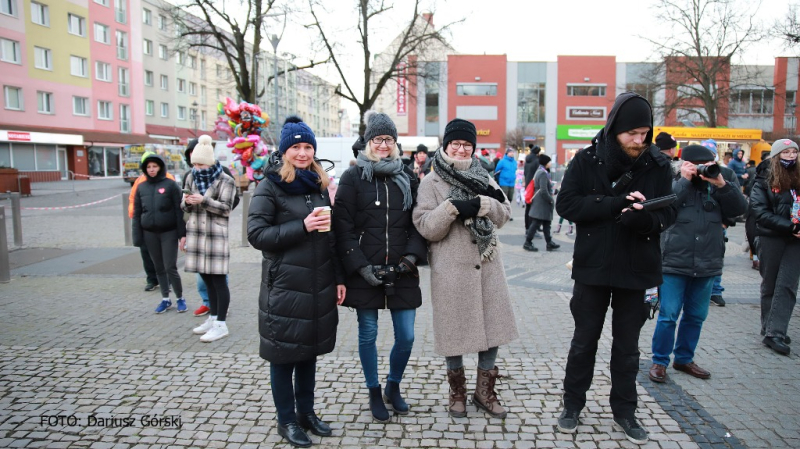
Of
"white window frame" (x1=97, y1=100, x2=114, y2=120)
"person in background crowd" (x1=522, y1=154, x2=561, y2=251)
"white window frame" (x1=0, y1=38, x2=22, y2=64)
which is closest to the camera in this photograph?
"person in background crowd" (x1=522, y1=154, x2=561, y2=251)

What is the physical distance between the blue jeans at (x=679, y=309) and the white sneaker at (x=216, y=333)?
12.9 feet

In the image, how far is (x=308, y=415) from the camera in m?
3.44

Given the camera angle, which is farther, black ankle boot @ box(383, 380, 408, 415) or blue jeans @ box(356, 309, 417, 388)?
black ankle boot @ box(383, 380, 408, 415)

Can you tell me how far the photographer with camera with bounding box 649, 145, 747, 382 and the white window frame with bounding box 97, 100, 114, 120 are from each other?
149 ft

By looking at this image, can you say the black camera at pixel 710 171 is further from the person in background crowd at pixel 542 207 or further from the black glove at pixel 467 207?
the person in background crowd at pixel 542 207

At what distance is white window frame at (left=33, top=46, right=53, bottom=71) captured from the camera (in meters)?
35.5

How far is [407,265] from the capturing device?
3.48m

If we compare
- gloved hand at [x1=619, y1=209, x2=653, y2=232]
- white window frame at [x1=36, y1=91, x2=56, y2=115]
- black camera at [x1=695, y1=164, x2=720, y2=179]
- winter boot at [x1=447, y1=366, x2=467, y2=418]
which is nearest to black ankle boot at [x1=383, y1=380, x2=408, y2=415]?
winter boot at [x1=447, y1=366, x2=467, y2=418]

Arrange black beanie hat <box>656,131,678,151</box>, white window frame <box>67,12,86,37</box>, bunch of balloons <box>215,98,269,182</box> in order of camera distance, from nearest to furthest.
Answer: black beanie hat <box>656,131,678,151</box> → bunch of balloons <box>215,98,269,182</box> → white window frame <box>67,12,86,37</box>

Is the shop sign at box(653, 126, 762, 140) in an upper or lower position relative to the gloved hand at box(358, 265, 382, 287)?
upper

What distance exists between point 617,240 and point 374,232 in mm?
1526

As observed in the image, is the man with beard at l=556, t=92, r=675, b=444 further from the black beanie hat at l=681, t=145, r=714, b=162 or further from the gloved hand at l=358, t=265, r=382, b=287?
the gloved hand at l=358, t=265, r=382, b=287

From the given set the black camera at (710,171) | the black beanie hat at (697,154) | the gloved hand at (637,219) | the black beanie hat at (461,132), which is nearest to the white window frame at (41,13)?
the black beanie hat at (461,132)

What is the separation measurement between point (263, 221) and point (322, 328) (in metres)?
0.75
